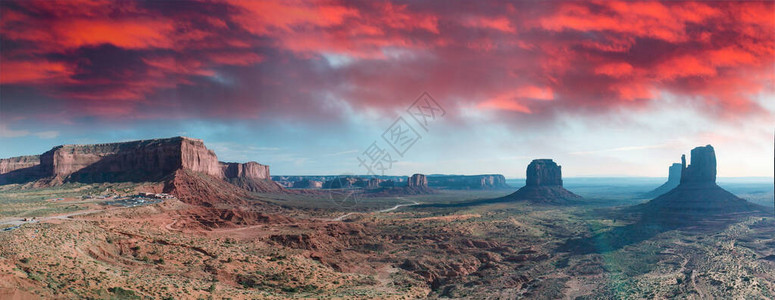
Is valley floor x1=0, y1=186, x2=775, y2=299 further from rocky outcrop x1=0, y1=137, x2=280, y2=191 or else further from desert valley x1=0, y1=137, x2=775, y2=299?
rocky outcrop x1=0, y1=137, x2=280, y2=191

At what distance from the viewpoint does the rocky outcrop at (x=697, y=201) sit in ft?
365

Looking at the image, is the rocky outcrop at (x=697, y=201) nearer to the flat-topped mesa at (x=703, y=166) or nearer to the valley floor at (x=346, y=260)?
the flat-topped mesa at (x=703, y=166)

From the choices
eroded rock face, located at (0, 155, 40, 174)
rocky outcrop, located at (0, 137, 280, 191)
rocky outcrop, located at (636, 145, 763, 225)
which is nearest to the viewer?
rocky outcrop, located at (636, 145, 763, 225)

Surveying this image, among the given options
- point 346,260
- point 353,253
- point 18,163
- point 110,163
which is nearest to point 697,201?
point 353,253

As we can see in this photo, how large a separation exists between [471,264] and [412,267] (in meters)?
10.8

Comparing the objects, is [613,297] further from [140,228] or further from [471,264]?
[140,228]

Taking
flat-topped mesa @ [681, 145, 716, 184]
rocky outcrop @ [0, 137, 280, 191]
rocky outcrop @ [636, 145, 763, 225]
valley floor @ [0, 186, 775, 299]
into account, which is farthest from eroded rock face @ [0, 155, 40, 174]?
flat-topped mesa @ [681, 145, 716, 184]

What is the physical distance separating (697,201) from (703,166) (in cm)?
2075

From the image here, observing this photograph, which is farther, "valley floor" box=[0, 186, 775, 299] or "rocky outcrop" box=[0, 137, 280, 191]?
"rocky outcrop" box=[0, 137, 280, 191]

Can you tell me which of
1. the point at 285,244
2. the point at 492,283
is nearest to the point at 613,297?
Result: the point at 492,283

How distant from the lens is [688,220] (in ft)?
346

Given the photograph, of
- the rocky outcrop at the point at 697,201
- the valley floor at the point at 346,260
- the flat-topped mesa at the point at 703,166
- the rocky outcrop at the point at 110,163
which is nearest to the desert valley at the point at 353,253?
the valley floor at the point at 346,260

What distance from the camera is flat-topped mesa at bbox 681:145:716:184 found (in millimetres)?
133625

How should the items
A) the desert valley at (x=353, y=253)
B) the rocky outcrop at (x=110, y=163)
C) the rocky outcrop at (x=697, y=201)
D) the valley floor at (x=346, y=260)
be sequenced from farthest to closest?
1. the rocky outcrop at (x=110, y=163)
2. the rocky outcrop at (x=697, y=201)
3. the desert valley at (x=353, y=253)
4. the valley floor at (x=346, y=260)
